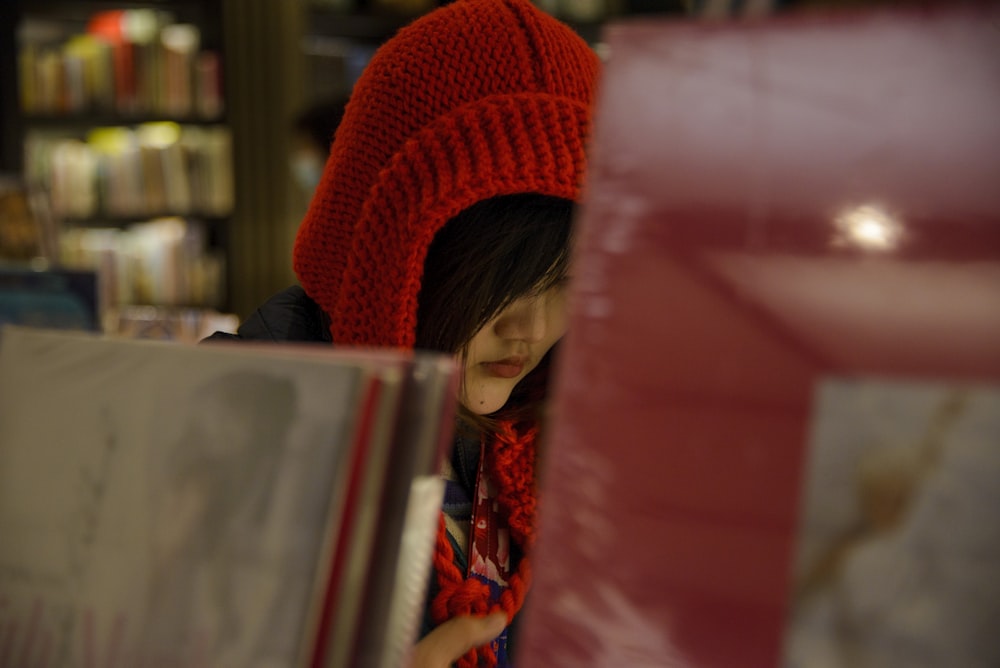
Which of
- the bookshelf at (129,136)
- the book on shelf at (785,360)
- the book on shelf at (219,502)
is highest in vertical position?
the book on shelf at (785,360)

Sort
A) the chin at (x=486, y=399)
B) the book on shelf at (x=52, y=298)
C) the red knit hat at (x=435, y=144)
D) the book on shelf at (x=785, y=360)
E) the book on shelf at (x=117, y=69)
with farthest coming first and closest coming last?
the book on shelf at (x=117, y=69), the book on shelf at (x=52, y=298), the chin at (x=486, y=399), the red knit hat at (x=435, y=144), the book on shelf at (x=785, y=360)

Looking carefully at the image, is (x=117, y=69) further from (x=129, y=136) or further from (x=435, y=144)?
(x=435, y=144)

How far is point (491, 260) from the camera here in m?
0.80

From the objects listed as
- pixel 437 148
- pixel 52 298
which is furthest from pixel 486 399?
pixel 52 298

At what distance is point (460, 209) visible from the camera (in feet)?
2.49

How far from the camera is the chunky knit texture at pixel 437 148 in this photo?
0.75 m

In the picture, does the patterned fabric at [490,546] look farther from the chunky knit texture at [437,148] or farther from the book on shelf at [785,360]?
the book on shelf at [785,360]

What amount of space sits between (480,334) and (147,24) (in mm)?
3456

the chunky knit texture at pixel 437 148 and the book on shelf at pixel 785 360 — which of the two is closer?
the book on shelf at pixel 785 360

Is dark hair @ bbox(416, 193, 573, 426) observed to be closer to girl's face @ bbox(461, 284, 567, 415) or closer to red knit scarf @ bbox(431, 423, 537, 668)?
girl's face @ bbox(461, 284, 567, 415)

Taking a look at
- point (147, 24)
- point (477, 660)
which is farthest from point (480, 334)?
point (147, 24)

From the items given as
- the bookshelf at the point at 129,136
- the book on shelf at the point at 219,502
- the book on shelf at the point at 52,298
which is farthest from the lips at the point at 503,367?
the bookshelf at the point at 129,136

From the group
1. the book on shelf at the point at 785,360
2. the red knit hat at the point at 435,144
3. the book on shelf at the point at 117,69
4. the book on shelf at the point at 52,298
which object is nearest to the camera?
the book on shelf at the point at 785,360

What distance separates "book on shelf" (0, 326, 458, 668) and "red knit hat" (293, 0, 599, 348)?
1.26 feet
